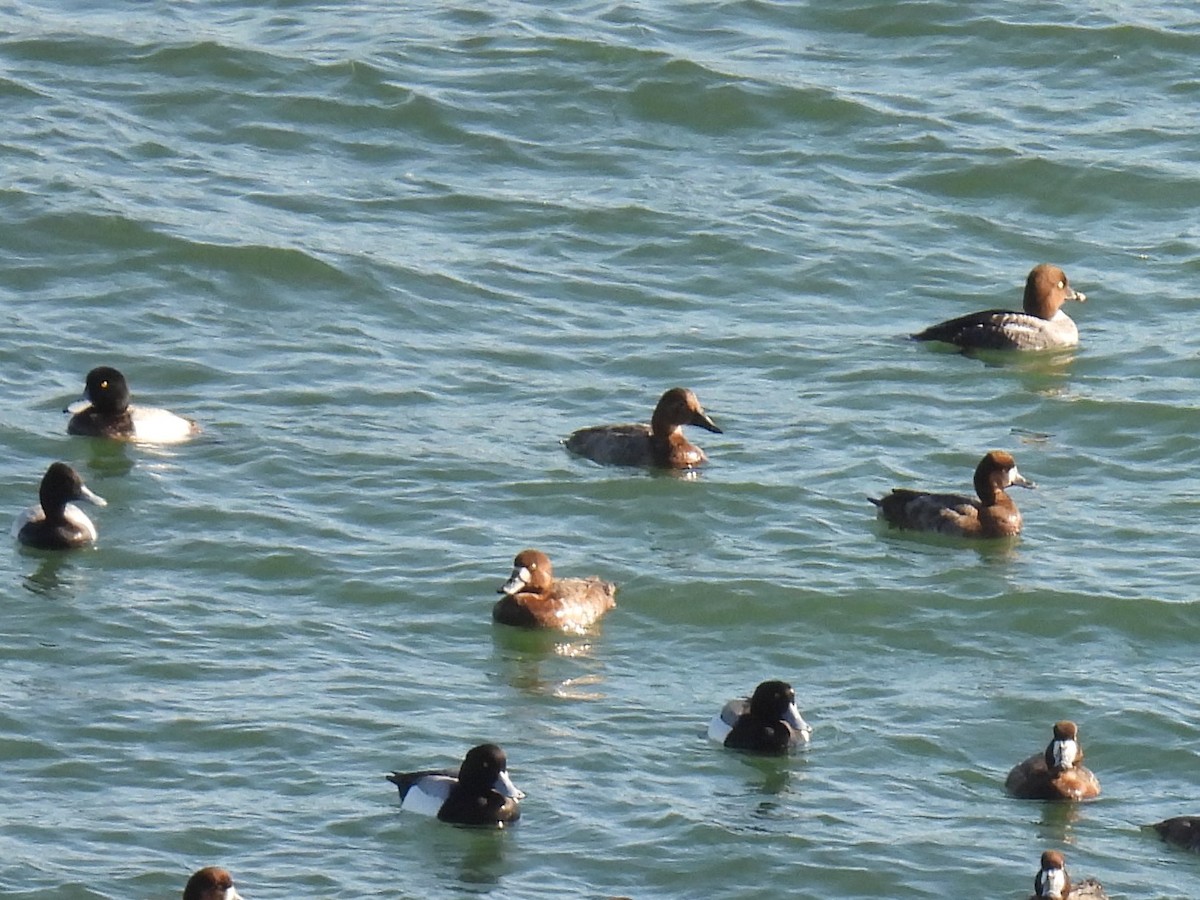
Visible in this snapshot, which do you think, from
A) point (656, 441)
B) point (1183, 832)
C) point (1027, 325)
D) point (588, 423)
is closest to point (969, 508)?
point (656, 441)

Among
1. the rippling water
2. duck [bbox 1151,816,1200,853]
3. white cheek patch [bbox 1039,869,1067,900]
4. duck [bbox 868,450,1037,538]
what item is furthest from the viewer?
duck [bbox 868,450,1037,538]

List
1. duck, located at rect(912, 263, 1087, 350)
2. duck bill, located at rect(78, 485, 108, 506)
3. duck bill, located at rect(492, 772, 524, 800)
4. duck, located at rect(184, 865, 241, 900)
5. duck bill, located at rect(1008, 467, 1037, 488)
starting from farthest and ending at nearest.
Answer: duck, located at rect(912, 263, 1087, 350) < duck bill, located at rect(1008, 467, 1037, 488) < duck bill, located at rect(78, 485, 108, 506) < duck bill, located at rect(492, 772, 524, 800) < duck, located at rect(184, 865, 241, 900)

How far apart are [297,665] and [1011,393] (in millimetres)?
7582

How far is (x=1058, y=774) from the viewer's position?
14086 mm

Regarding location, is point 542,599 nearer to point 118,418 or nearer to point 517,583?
point 517,583

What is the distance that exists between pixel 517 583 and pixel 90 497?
3334mm

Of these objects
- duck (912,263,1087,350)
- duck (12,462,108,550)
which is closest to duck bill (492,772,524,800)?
duck (12,462,108,550)

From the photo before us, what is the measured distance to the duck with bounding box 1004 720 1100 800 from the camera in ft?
46.1

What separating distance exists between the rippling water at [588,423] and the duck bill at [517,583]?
31cm

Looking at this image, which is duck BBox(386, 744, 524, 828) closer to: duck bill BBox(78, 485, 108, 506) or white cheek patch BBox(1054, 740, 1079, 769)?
white cheek patch BBox(1054, 740, 1079, 769)

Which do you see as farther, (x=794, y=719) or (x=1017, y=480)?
(x=1017, y=480)

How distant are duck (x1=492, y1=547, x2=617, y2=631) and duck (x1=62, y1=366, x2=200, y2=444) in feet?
12.4

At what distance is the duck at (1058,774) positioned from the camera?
46.1 ft

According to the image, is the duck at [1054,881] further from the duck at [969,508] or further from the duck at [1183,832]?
the duck at [969,508]
